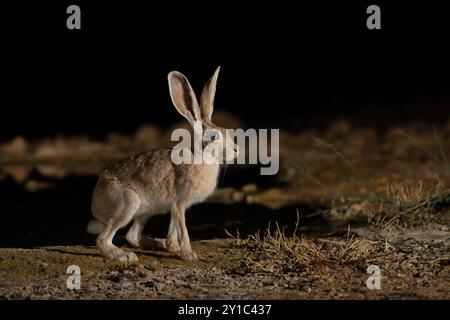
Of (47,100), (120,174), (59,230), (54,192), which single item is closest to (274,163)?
(54,192)

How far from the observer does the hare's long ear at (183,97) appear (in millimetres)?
6496

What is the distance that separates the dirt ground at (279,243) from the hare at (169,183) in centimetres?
28

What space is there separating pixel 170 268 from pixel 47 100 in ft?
40.0

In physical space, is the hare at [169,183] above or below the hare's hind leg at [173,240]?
above

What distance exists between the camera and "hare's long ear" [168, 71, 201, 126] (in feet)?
21.3

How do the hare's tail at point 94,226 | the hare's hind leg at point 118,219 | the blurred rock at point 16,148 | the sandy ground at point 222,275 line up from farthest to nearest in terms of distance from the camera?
the blurred rock at point 16,148 < the hare's tail at point 94,226 < the hare's hind leg at point 118,219 < the sandy ground at point 222,275

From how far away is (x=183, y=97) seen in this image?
6531 mm

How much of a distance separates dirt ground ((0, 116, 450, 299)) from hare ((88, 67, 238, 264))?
0.28 metres

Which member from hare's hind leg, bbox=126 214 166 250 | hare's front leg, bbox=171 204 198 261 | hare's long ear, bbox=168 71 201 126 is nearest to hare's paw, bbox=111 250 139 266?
hare's front leg, bbox=171 204 198 261

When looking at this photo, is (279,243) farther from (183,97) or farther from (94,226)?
(94,226)

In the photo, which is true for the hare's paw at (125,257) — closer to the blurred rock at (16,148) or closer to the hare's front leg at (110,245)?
the hare's front leg at (110,245)

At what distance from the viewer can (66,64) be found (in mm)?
17828

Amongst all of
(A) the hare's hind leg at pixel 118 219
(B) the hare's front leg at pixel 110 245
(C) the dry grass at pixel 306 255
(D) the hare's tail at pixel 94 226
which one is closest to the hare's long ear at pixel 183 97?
(A) the hare's hind leg at pixel 118 219

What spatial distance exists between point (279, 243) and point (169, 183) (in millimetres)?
946
